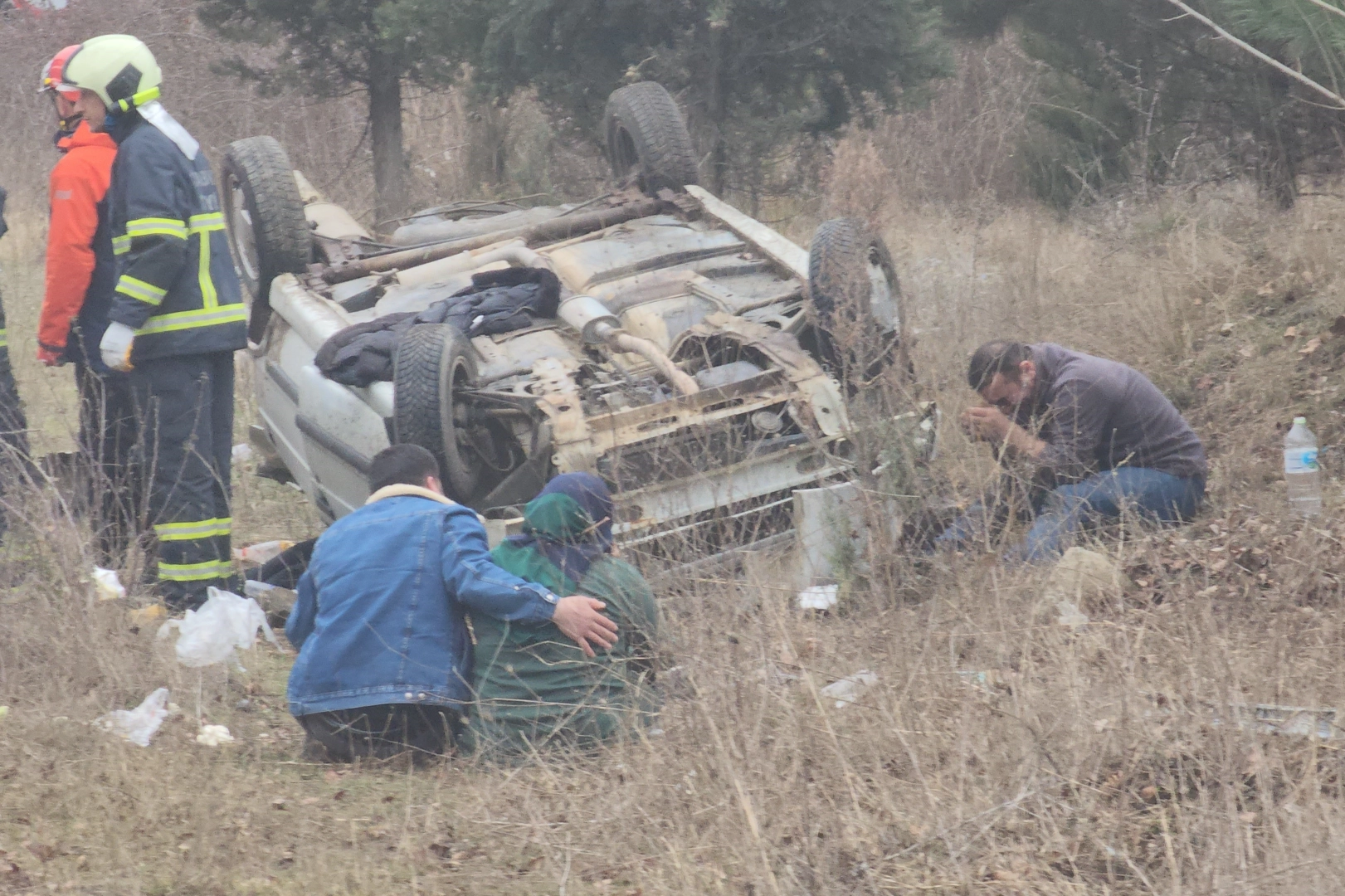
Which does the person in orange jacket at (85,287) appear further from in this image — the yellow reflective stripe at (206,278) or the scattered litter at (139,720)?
the scattered litter at (139,720)

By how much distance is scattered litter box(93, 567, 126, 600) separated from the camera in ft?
15.8

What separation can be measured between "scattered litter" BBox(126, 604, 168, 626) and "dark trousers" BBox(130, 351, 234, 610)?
1.11ft

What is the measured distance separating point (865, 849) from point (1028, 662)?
702mm

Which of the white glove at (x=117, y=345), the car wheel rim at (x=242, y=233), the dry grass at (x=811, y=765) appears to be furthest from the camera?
Answer: the car wheel rim at (x=242, y=233)

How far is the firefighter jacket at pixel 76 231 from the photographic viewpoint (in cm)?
536

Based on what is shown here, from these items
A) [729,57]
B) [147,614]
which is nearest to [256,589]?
[147,614]

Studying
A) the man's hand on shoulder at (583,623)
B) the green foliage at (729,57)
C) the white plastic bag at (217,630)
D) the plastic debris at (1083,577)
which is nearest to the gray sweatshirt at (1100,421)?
the plastic debris at (1083,577)

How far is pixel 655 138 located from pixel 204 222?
8.52ft

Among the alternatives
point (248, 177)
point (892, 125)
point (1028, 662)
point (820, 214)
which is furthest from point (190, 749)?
point (892, 125)

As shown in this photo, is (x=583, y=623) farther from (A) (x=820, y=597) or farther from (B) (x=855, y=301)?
(B) (x=855, y=301)

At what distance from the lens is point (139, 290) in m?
5.25

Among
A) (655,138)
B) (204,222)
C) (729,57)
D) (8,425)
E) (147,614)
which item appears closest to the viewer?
(147,614)

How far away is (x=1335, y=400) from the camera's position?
624 cm

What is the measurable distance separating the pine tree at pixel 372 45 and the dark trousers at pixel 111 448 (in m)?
6.19
